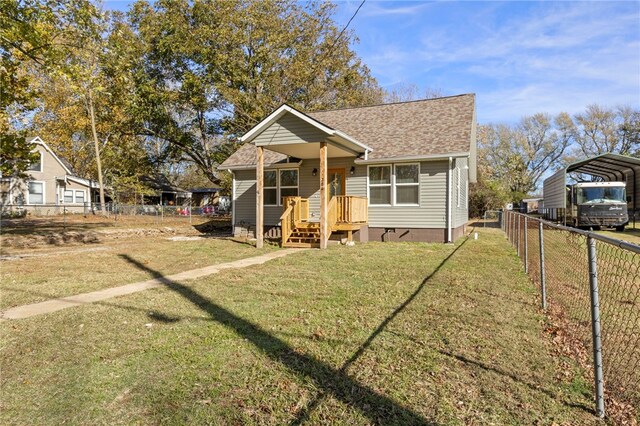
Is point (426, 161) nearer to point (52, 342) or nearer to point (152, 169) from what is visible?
point (52, 342)

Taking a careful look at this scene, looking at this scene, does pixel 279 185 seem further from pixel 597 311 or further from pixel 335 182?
pixel 597 311

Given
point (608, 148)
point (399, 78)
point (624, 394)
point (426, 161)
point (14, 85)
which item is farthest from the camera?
point (608, 148)

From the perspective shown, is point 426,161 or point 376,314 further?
point 426,161

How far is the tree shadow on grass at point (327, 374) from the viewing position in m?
2.72

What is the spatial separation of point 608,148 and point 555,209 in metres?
32.4

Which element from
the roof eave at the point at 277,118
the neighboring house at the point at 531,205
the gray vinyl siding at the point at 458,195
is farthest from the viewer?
the neighboring house at the point at 531,205

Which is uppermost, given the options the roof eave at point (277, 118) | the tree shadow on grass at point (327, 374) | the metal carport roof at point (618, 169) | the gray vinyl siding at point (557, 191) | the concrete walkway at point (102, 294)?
the roof eave at point (277, 118)

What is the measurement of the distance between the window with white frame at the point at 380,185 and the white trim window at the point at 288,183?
10.1 ft

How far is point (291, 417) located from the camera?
2717 mm

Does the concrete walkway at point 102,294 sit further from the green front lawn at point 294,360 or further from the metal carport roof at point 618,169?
the metal carport roof at point 618,169

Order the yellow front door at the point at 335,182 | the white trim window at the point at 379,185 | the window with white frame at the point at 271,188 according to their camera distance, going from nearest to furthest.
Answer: the white trim window at the point at 379,185 → the yellow front door at the point at 335,182 → the window with white frame at the point at 271,188

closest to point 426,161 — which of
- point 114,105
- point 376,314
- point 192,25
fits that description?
point 376,314

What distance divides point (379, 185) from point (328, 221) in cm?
280

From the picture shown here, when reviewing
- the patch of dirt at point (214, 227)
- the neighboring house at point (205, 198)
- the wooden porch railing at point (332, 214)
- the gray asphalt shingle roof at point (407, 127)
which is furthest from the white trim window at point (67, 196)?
the wooden porch railing at point (332, 214)
